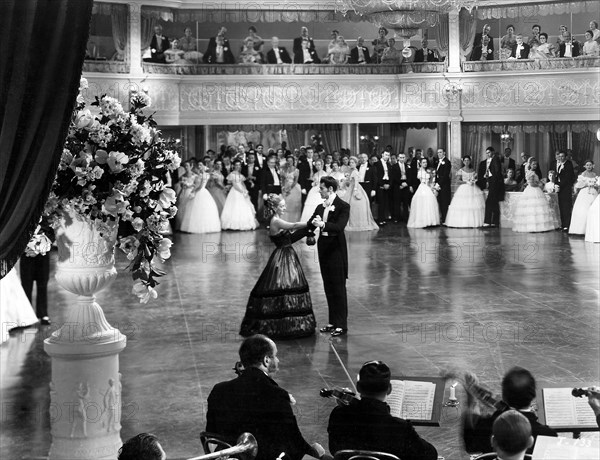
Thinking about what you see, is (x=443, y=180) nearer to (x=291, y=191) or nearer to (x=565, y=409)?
(x=291, y=191)

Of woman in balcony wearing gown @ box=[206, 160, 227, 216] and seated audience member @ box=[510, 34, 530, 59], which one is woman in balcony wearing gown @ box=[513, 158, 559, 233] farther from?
woman in balcony wearing gown @ box=[206, 160, 227, 216]

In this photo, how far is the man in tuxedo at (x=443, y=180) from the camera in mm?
20078

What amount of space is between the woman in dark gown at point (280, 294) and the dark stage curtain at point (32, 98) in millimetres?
5441

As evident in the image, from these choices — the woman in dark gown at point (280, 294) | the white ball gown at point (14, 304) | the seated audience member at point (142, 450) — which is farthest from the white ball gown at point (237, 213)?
the seated audience member at point (142, 450)

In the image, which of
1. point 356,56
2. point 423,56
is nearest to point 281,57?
point 356,56

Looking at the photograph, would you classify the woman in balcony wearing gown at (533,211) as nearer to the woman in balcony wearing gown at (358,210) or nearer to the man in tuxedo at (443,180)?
the man in tuxedo at (443,180)

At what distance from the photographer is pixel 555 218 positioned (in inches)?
736

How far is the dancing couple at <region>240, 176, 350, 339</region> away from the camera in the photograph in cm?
935

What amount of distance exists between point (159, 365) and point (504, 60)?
539 inches

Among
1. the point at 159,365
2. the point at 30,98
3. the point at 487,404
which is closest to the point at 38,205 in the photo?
the point at 30,98

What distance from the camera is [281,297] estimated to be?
9352 millimetres

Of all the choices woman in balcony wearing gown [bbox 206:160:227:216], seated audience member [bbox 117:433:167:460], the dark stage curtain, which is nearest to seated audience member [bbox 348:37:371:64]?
woman in balcony wearing gown [bbox 206:160:227:216]

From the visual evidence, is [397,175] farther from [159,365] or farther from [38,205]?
[38,205]

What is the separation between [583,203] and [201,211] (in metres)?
6.82
